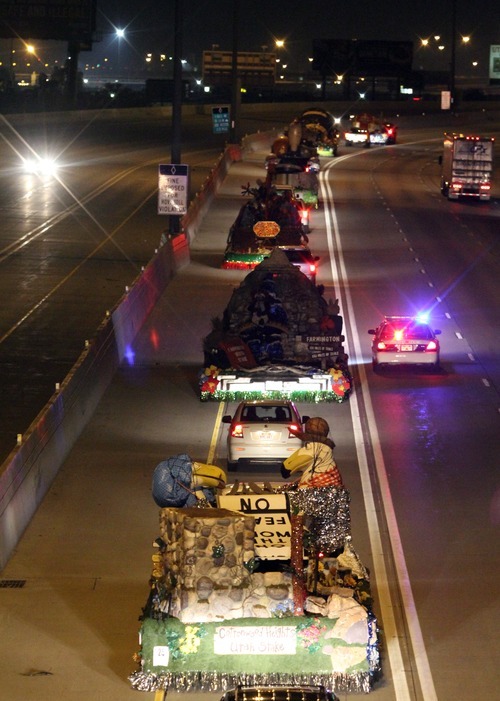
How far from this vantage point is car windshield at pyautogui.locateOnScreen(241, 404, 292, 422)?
77.9ft

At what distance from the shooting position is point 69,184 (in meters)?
68.1

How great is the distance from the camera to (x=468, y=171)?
68188mm

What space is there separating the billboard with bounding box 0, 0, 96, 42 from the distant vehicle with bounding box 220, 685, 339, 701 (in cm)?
8730

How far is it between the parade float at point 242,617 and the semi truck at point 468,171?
183ft

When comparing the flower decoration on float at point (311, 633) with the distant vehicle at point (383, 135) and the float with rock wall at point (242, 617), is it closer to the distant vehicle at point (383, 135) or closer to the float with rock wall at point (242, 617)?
the float with rock wall at point (242, 617)

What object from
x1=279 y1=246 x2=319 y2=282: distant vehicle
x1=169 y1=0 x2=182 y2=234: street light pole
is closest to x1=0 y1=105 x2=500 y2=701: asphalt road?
x1=279 y1=246 x2=319 y2=282: distant vehicle

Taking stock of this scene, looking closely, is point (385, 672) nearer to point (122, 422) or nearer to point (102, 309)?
point (122, 422)

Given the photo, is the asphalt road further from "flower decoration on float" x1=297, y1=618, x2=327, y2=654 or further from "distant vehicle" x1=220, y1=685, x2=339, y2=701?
"distant vehicle" x1=220, y1=685, x2=339, y2=701

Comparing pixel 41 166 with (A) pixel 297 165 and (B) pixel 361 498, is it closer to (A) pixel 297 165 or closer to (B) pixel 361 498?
(A) pixel 297 165

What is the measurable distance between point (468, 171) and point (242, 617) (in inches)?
2238

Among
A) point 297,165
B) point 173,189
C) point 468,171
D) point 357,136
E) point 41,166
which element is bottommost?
Answer: point 173,189

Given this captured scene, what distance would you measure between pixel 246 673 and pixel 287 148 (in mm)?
62909

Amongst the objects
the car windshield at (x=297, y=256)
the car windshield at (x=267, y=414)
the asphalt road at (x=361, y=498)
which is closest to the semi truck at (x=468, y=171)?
the asphalt road at (x=361, y=498)

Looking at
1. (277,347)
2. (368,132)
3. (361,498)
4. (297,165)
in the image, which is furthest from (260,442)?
(368,132)
